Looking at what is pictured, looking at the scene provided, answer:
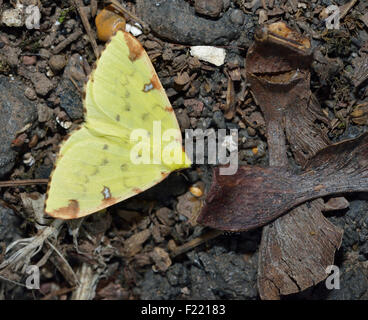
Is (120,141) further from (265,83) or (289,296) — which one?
(289,296)

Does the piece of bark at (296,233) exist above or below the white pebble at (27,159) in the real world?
above

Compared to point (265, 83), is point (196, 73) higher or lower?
lower

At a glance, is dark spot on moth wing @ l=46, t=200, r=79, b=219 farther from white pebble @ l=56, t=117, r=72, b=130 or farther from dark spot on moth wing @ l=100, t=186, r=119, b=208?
white pebble @ l=56, t=117, r=72, b=130

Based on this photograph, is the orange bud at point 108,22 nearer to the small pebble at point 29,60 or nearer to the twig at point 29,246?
the small pebble at point 29,60

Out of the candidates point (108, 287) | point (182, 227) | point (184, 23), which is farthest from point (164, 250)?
point (184, 23)

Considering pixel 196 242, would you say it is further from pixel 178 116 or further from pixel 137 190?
pixel 178 116

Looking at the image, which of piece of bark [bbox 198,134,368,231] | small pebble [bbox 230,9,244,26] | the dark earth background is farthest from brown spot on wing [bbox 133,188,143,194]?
small pebble [bbox 230,9,244,26]

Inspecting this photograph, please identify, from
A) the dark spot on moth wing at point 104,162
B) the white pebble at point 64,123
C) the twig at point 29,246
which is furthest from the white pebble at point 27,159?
the dark spot on moth wing at point 104,162
